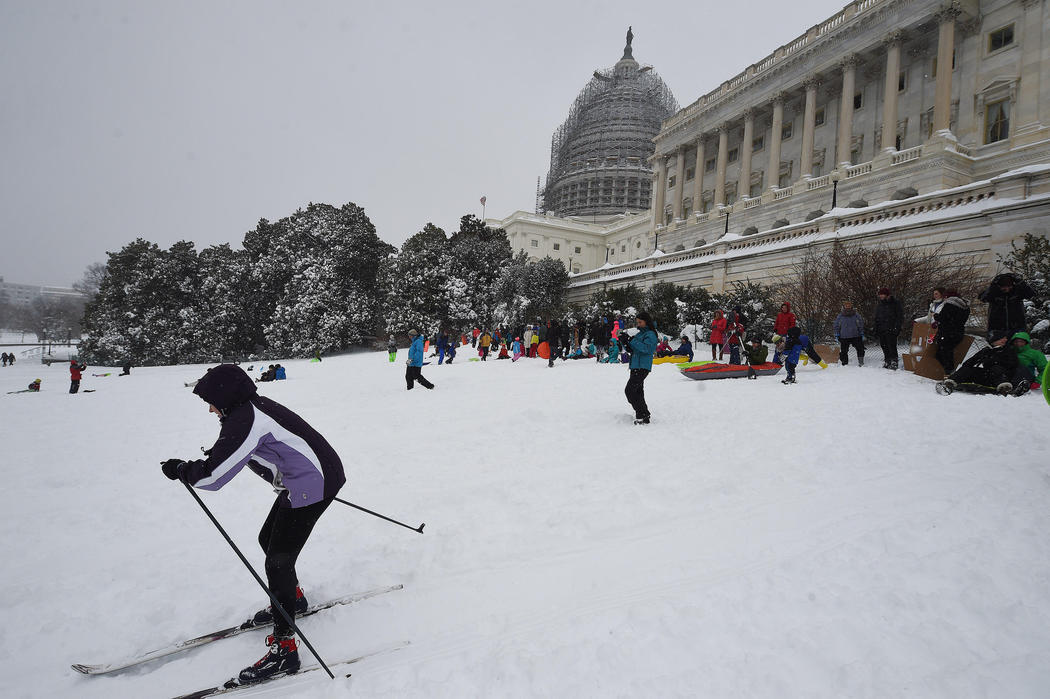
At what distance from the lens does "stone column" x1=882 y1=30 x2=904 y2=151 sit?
26.5 meters

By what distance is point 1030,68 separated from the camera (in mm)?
22875

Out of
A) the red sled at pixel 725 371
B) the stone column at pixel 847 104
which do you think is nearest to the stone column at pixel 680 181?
the stone column at pixel 847 104

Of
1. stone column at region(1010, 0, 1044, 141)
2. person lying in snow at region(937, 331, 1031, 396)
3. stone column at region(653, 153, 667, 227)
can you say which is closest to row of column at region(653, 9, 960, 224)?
stone column at region(653, 153, 667, 227)

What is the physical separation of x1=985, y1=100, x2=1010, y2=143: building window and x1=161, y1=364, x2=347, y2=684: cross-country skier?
114ft

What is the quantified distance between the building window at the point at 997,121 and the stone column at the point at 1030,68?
752mm

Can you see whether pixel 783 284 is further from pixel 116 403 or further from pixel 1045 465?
pixel 116 403

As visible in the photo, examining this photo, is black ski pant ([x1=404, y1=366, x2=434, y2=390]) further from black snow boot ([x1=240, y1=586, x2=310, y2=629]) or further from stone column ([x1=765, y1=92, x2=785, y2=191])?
stone column ([x1=765, y1=92, x2=785, y2=191])

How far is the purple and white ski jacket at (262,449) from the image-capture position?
268cm

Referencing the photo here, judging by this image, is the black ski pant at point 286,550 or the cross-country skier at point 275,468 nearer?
the cross-country skier at point 275,468

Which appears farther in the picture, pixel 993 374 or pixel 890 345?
pixel 890 345

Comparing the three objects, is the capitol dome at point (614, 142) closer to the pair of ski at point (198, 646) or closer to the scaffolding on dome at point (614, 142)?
the scaffolding on dome at point (614, 142)

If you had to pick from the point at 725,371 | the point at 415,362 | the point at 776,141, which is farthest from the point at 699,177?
the point at 415,362

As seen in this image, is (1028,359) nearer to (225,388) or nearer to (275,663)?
(275,663)

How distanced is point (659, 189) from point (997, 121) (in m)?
23.2
